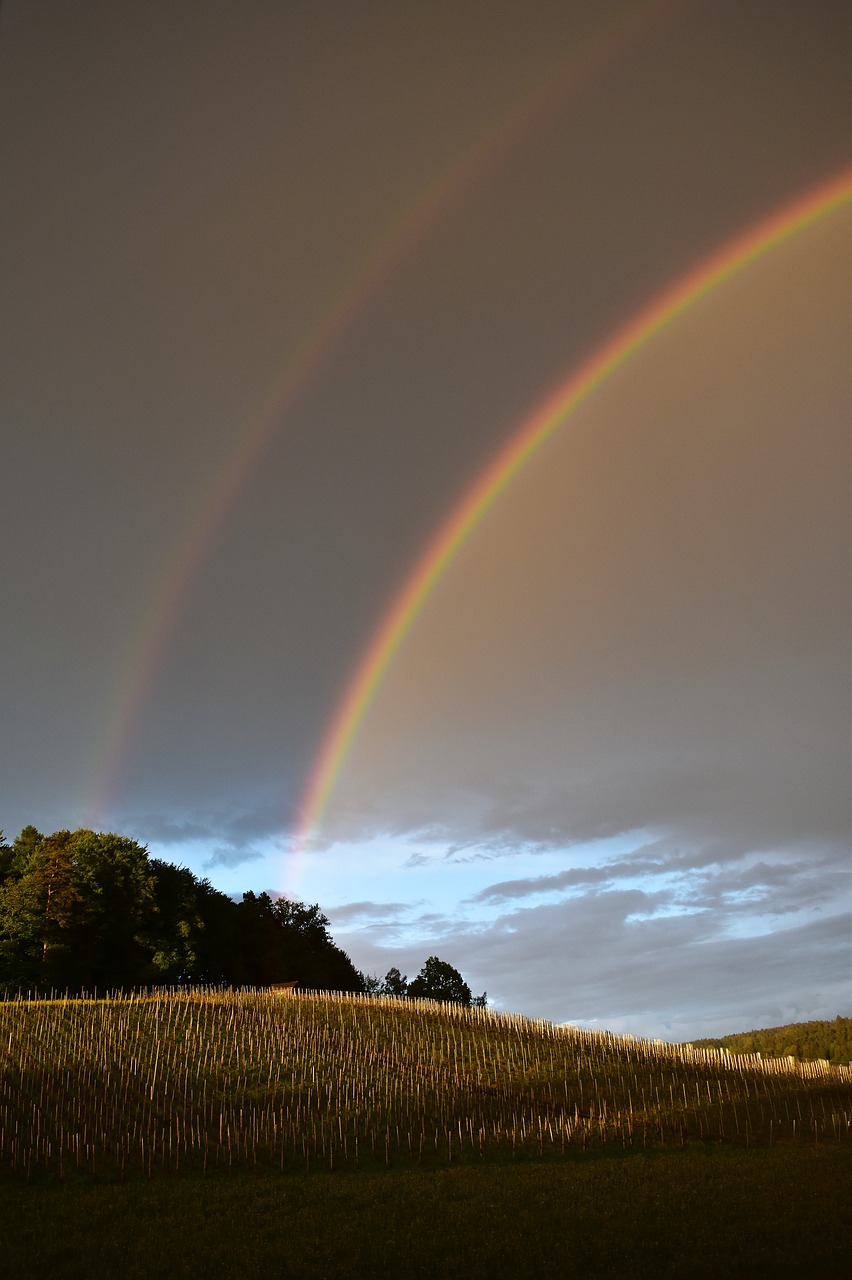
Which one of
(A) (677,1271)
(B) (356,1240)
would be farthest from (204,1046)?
(A) (677,1271)

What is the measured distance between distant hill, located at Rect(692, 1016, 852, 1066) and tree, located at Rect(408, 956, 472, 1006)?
46116 mm

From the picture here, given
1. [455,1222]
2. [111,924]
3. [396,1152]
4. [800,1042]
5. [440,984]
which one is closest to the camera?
[455,1222]

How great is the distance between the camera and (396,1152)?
2519 cm

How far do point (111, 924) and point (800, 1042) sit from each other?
1579 inches

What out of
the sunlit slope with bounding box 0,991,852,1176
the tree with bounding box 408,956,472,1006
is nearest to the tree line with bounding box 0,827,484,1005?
the sunlit slope with bounding box 0,991,852,1176

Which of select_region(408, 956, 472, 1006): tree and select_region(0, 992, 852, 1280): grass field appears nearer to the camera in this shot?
select_region(0, 992, 852, 1280): grass field

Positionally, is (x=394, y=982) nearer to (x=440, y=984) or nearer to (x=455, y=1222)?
(x=440, y=984)

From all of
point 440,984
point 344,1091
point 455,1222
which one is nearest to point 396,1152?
Answer: point 344,1091

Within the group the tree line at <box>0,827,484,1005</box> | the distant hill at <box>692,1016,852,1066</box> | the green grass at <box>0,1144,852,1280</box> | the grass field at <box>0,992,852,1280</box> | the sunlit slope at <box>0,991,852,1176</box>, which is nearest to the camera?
the green grass at <box>0,1144,852,1280</box>

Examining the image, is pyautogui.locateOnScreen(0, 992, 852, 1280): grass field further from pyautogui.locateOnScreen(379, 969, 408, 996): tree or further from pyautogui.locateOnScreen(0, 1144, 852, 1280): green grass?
pyautogui.locateOnScreen(379, 969, 408, 996): tree

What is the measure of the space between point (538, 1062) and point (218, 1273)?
80.4 ft

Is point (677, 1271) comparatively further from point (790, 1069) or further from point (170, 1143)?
point (790, 1069)

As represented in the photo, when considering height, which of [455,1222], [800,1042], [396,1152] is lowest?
[455,1222]

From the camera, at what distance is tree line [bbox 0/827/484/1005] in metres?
57.0
